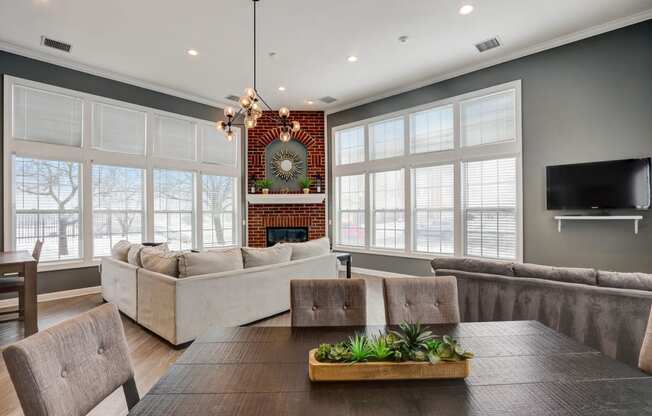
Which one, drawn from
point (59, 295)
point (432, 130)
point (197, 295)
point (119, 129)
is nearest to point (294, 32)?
point (432, 130)

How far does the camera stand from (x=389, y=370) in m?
1.05

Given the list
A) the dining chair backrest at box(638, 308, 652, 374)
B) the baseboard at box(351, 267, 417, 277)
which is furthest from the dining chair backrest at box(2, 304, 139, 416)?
the baseboard at box(351, 267, 417, 277)

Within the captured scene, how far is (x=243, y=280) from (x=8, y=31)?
13.5 feet

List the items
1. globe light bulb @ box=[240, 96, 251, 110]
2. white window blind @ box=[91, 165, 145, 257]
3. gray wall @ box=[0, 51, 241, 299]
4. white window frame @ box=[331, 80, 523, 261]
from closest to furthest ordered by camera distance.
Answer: globe light bulb @ box=[240, 96, 251, 110]
gray wall @ box=[0, 51, 241, 299]
white window frame @ box=[331, 80, 523, 261]
white window blind @ box=[91, 165, 145, 257]

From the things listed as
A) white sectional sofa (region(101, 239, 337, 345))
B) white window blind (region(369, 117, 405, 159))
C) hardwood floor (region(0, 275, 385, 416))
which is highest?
white window blind (region(369, 117, 405, 159))

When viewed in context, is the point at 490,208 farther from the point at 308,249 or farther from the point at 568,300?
the point at 308,249

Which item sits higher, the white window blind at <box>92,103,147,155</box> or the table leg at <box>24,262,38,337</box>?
the white window blind at <box>92,103,147,155</box>

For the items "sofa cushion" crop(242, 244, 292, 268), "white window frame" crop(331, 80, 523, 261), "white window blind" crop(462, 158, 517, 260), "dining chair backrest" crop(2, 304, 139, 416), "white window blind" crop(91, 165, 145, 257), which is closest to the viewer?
"dining chair backrest" crop(2, 304, 139, 416)

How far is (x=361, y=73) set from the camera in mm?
5000

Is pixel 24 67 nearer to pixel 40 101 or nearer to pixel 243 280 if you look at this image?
pixel 40 101

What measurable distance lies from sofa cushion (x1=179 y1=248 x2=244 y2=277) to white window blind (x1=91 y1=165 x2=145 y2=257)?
2805mm

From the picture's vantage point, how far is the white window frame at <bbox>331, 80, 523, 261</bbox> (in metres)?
4.41

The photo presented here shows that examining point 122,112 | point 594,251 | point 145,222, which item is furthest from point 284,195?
point 594,251

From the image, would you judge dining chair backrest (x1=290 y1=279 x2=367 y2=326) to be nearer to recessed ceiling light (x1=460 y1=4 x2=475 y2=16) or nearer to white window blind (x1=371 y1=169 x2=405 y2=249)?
recessed ceiling light (x1=460 y1=4 x2=475 y2=16)
